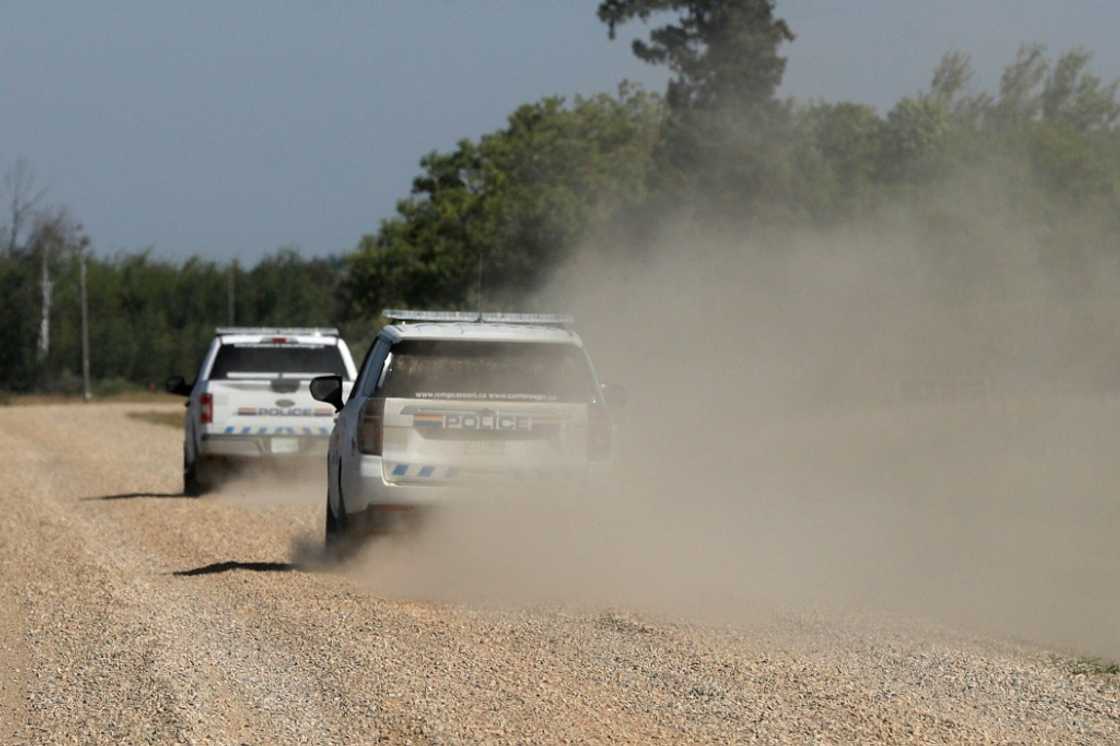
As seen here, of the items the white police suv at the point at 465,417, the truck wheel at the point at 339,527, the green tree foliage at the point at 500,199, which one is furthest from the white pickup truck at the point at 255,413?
the green tree foliage at the point at 500,199

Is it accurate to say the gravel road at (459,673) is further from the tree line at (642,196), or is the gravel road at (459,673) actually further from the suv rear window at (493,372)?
the tree line at (642,196)

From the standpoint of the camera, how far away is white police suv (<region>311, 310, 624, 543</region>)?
13.1 meters

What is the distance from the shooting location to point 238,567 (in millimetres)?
14391

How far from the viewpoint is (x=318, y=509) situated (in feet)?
66.2

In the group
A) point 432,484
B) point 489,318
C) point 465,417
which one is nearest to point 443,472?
point 432,484

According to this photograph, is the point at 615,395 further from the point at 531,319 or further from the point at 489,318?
the point at 489,318

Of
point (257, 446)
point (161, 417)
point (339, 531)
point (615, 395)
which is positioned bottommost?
point (161, 417)

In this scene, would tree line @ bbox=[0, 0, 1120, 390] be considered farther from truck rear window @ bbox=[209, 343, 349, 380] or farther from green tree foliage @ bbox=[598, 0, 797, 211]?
truck rear window @ bbox=[209, 343, 349, 380]

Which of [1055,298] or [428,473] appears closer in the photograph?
[428,473]

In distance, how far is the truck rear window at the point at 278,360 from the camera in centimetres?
2194

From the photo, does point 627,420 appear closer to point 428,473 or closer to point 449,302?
point 428,473

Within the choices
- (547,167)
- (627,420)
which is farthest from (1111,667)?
(547,167)

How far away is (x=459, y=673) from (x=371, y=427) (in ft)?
13.0

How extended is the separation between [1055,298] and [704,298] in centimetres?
803
